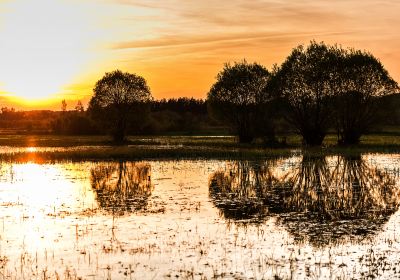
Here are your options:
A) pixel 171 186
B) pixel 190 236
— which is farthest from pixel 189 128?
pixel 190 236

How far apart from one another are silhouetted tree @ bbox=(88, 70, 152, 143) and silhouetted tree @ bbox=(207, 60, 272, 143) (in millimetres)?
18168

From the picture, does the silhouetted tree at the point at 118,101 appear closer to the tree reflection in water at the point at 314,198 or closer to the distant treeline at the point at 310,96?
the distant treeline at the point at 310,96

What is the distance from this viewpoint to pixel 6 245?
20141mm

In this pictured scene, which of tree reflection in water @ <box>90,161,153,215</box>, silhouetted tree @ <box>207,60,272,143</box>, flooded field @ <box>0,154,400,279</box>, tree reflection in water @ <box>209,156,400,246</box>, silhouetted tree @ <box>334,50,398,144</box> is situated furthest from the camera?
silhouetted tree @ <box>207,60,272,143</box>

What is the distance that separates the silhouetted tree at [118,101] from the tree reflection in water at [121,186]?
53934 millimetres

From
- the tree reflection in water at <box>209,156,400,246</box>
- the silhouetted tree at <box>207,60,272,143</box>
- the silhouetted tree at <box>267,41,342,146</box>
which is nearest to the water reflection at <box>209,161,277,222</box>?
the tree reflection in water at <box>209,156,400,246</box>

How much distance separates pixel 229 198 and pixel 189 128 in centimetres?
13348

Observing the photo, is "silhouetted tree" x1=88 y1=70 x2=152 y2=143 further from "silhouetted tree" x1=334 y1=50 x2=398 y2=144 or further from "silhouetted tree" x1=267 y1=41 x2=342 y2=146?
"silhouetted tree" x1=334 y1=50 x2=398 y2=144

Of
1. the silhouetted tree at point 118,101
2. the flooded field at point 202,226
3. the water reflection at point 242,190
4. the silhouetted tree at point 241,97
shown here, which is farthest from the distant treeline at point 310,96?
the flooded field at point 202,226

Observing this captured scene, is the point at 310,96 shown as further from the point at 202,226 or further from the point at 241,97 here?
the point at 202,226

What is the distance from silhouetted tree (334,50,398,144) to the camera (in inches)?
3214

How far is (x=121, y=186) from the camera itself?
3675cm

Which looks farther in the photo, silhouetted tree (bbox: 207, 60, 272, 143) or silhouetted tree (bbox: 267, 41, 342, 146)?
silhouetted tree (bbox: 207, 60, 272, 143)

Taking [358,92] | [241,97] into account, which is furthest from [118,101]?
[358,92]
